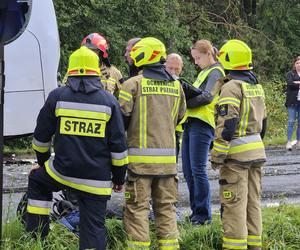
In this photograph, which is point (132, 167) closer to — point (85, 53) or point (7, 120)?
point (85, 53)

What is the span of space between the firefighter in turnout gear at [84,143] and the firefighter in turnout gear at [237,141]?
3.56 ft

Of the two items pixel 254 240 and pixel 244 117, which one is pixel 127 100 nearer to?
pixel 244 117

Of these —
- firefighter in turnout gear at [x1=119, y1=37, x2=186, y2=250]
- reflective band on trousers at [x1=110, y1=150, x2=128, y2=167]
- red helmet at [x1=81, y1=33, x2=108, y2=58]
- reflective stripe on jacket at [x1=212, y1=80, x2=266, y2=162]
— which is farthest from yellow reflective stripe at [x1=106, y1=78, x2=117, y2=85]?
reflective band on trousers at [x1=110, y1=150, x2=128, y2=167]

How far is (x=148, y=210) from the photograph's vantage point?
18.5 ft

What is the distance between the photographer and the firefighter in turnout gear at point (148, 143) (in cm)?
554

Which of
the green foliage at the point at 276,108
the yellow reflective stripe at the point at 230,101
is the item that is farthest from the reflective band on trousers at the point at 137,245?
the green foliage at the point at 276,108

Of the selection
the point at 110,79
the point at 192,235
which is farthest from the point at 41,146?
the point at 110,79

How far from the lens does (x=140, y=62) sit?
5.63 metres

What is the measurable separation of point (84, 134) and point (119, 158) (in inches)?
14.0

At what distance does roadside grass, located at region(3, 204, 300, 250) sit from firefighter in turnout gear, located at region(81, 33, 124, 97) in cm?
162

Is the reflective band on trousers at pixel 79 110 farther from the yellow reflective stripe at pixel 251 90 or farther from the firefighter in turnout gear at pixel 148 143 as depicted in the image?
the yellow reflective stripe at pixel 251 90

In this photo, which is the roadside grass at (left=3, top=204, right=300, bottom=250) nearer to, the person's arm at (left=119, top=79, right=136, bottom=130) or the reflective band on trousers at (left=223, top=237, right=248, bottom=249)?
the reflective band on trousers at (left=223, top=237, right=248, bottom=249)

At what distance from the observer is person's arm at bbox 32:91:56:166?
16.8ft

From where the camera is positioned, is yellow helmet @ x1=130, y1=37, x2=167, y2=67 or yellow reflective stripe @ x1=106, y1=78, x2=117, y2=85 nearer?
yellow helmet @ x1=130, y1=37, x2=167, y2=67
